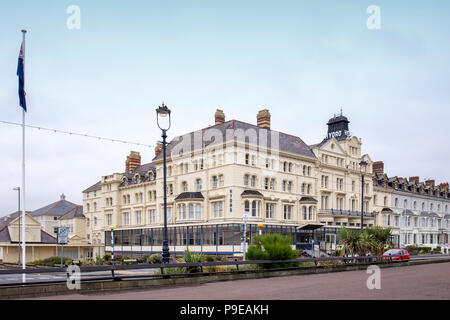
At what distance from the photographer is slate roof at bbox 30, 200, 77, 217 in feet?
263

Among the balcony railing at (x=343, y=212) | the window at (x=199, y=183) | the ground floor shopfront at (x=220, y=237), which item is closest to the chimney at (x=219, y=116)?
the window at (x=199, y=183)

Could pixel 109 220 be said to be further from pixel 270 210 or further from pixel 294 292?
pixel 294 292

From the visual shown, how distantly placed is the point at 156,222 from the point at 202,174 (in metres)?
11.8

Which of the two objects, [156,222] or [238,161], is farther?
[156,222]

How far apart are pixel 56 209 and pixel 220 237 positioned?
45087 mm

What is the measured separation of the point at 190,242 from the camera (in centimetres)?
4978

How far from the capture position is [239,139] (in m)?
48.3

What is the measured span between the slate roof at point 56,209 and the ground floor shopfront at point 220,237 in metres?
26.9

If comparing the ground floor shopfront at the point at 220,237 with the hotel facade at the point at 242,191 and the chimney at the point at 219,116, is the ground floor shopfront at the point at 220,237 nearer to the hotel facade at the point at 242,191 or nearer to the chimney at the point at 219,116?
the hotel facade at the point at 242,191

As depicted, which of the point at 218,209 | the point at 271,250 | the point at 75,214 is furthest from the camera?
the point at 75,214

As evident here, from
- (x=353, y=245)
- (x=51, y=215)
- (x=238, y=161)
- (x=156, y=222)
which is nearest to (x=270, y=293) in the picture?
(x=353, y=245)

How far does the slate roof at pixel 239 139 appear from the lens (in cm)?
4947

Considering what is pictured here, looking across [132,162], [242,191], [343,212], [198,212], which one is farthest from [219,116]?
[132,162]
